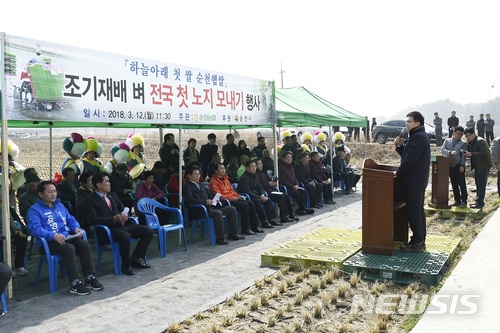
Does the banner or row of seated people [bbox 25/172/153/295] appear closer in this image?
the banner

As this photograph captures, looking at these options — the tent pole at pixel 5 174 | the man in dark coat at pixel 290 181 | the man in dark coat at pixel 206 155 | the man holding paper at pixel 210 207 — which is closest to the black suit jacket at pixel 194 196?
the man holding paper at pixel 210 207

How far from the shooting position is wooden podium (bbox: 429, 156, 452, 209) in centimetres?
1014

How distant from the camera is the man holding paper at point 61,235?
5402 millimetres

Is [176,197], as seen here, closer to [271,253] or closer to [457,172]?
[271,253]

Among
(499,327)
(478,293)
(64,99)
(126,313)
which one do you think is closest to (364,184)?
(478,293)

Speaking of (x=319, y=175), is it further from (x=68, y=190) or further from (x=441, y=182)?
(x=68, y=190)

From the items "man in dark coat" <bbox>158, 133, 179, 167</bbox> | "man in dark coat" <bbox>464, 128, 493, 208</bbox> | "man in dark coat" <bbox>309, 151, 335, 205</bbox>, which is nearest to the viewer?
"man in dark coat" <bbox>464, 128, 493, 208</bbox>

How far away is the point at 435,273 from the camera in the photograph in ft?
18.1

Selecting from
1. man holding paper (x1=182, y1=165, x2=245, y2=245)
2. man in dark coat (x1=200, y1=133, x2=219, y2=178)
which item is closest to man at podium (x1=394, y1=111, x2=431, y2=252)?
man holding paper (x1=182, y1=165, x2=245, y2=245)

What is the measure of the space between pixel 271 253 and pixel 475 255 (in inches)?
101

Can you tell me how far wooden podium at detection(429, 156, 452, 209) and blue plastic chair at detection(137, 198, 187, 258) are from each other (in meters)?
5.47

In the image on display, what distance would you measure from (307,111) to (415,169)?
5.04 m

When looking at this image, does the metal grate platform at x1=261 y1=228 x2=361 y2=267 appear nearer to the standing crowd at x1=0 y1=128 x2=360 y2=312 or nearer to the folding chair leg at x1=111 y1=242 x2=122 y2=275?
the standing crowd at x1=0 y1=128 x2=360 y2=312

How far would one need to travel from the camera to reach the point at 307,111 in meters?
11.1
